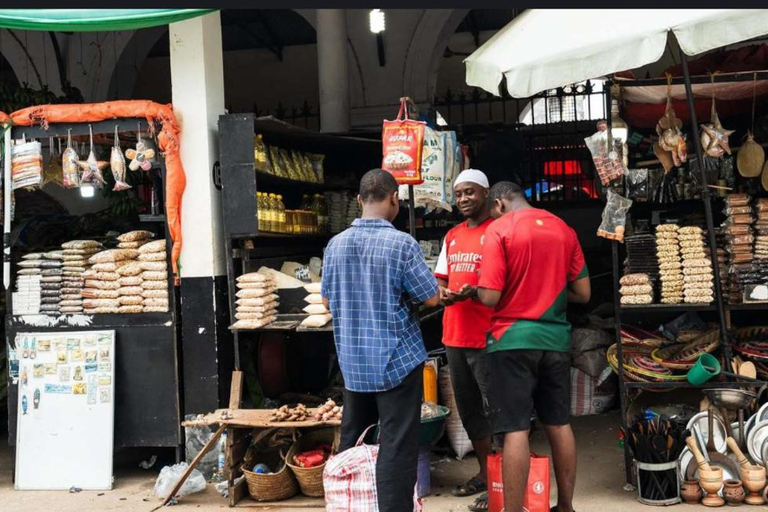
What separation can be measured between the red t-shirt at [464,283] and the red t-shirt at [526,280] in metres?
0.60

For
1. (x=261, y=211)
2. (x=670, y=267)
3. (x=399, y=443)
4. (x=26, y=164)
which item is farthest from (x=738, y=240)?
(x=26, y=164)

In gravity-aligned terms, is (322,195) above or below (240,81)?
below

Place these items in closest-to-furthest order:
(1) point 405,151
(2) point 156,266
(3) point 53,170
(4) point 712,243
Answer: (4) point 712,243, (1) point 405,151, (2) point 156,266, (3) point 53,170

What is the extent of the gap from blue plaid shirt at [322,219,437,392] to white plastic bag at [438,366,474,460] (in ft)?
7.50

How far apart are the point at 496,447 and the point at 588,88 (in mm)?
5471

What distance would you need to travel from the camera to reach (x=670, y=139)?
5.50 m

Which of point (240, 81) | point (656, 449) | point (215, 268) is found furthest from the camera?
point (240, 81)

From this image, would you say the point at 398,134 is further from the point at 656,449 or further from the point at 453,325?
the point at 656,449

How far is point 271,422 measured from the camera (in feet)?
18.0

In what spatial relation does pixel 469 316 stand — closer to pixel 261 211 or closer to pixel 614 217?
pixel 614 217

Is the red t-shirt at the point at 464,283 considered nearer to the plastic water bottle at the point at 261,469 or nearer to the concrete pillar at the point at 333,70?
the plastic water bottle at the point at 261,469

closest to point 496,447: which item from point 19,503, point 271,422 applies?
point 271,422

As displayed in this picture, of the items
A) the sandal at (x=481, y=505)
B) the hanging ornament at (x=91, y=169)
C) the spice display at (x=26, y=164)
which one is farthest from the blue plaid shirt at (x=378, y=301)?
the spice display at (x=26, y=164)

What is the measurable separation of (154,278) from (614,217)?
328 centimetres
